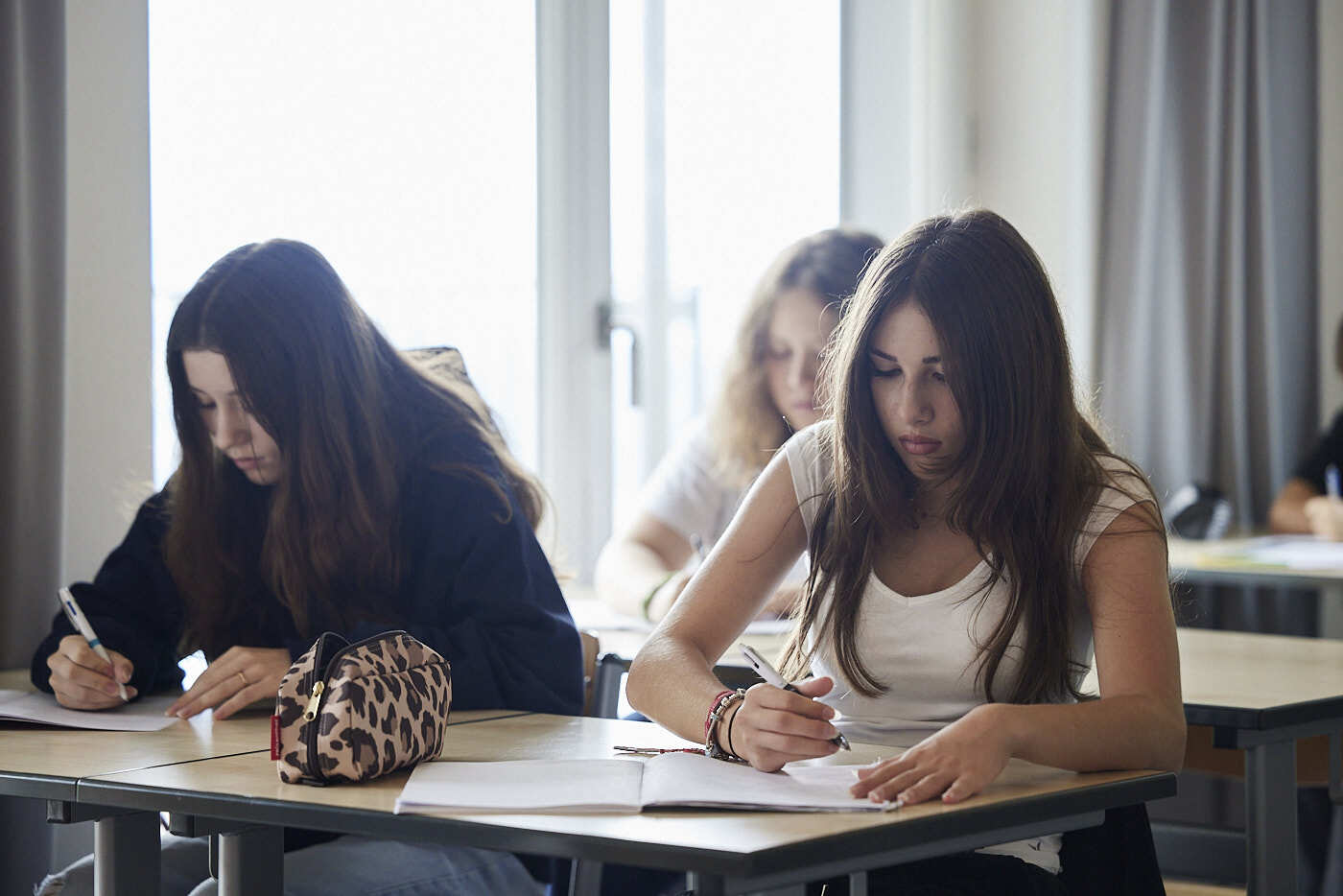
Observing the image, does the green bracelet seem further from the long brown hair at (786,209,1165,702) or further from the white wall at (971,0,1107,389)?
the white wall at (971,0,1107,389)

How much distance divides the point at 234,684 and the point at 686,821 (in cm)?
74

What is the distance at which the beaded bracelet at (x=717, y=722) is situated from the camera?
145 cm

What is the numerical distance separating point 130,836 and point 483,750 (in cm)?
34

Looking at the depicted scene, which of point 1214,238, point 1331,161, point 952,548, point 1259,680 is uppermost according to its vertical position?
point 1331,161

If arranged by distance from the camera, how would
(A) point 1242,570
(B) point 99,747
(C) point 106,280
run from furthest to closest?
(A) point 1242,570 → (C) point 106,280 → (B) point 99,747

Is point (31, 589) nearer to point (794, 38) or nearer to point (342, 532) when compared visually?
point (342, 532)

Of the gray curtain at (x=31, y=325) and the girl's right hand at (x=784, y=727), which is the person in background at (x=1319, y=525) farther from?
the gray curtain at (x=31, y=325)

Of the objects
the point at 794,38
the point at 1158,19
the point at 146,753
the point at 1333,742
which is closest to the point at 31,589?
the point at 146,753

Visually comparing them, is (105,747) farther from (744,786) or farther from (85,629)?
(744,786)

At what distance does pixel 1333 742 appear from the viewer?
1.88 m

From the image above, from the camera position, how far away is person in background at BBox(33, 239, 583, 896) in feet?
5.90

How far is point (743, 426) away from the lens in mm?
2824

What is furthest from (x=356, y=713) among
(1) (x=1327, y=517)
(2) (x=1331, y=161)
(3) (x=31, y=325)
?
(2) (x=1331, y=161)

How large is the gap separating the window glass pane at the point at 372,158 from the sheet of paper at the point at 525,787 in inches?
39.4
